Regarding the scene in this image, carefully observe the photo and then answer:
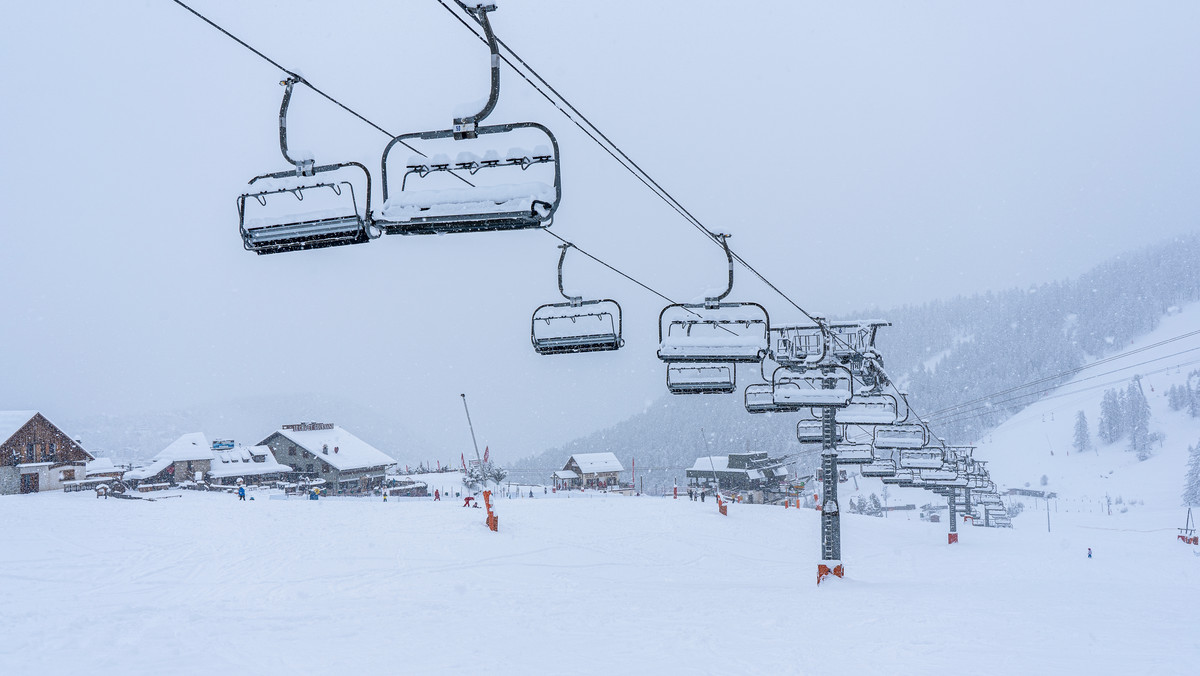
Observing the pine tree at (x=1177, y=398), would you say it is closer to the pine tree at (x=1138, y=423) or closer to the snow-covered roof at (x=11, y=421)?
the pine tree at (x=1138, y=423)

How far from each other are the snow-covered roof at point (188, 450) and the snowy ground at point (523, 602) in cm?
2543

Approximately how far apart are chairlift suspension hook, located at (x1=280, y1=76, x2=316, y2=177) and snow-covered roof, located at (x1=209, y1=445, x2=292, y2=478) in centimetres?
5848

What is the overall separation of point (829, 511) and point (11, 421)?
5267 centimetres

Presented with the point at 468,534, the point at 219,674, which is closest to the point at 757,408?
the point at 219,674

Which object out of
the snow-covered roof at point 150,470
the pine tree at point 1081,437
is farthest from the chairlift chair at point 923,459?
the pine tree at point 1081,437

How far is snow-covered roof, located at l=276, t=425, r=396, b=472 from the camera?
189 ft

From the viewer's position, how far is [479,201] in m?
4.09

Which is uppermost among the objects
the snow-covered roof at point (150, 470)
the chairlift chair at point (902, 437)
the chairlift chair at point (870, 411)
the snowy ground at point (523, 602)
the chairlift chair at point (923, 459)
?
the chairlift chair at point (870, 411)

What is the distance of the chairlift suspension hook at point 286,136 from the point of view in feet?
15.7

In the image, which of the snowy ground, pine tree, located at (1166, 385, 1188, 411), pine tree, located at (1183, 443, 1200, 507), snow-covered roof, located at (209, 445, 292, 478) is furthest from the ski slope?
snow-covered roof, located at (209, 445, 292, 478)

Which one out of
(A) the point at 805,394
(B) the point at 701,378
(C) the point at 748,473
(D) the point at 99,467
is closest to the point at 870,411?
(A) the point at 805,394

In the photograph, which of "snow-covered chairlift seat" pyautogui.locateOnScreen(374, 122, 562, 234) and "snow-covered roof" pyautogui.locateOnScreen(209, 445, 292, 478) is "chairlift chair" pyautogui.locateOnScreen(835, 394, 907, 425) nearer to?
"snow-covered chairlift seat" pyautogui.locateOnScreen(374, 122, 562, 234)

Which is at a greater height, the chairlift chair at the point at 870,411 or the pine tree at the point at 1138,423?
the chairlift chair at the point at 870,411

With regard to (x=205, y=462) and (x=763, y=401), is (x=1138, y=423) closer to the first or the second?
(x=763, y=401)
